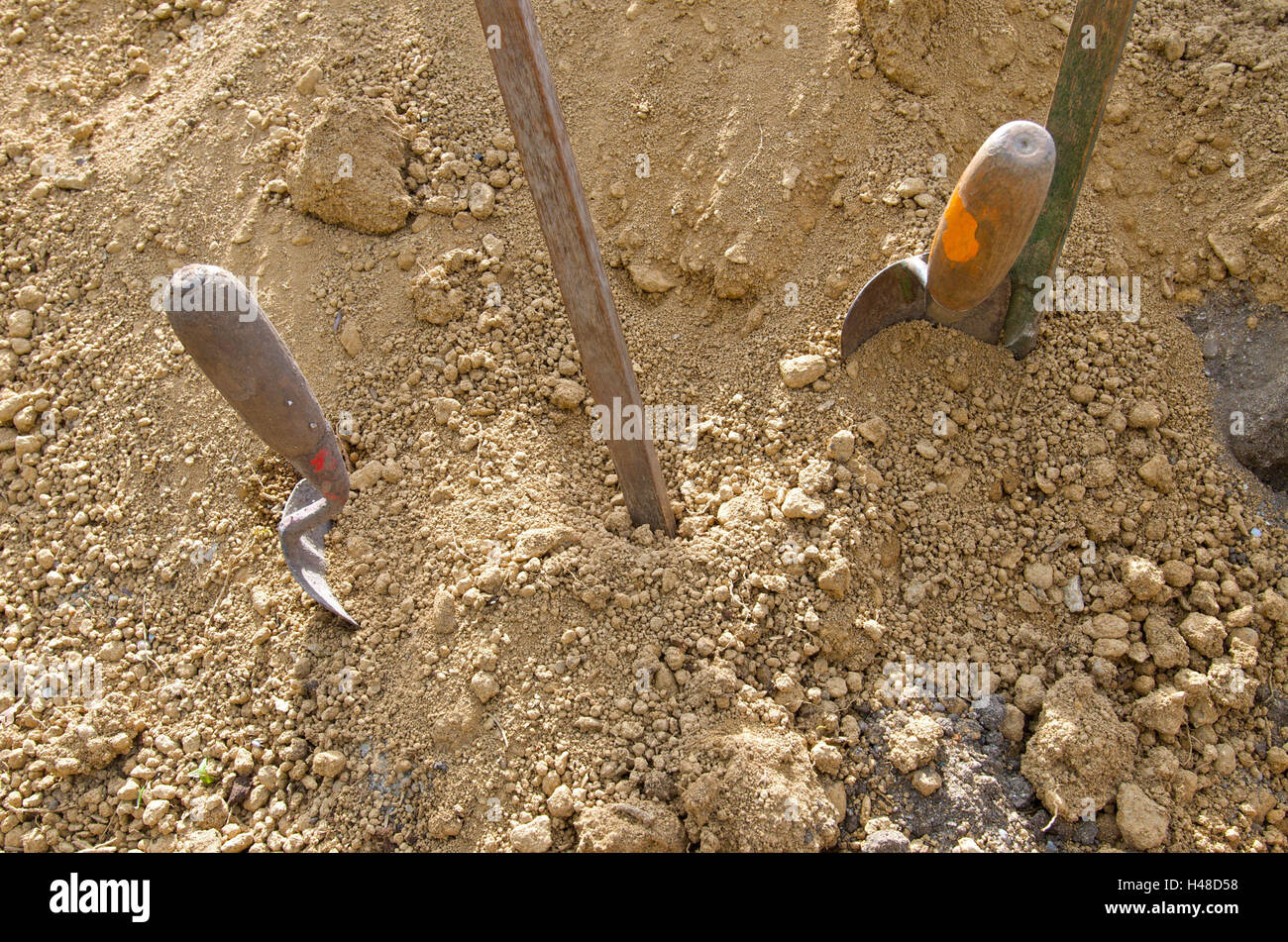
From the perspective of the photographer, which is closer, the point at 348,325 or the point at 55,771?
the point at 55,771

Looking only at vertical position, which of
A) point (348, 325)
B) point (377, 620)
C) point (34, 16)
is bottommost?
point (377, 620)

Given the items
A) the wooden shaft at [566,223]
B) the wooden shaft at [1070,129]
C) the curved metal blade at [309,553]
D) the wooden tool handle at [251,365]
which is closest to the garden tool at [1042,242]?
the wooden shaft at [1070,129]

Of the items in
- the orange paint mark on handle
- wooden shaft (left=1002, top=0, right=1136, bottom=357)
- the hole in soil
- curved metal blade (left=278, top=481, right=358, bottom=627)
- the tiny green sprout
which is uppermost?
wooden shaft (left=1002, top=0, right=1136, bottom=357)

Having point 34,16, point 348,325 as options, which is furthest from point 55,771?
point 34,16

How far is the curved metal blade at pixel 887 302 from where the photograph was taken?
2678mm

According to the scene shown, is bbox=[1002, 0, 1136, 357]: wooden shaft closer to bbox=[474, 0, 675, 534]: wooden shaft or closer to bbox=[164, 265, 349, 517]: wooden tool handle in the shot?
bbox=[474, 0, 675, 534]: wooden shaft

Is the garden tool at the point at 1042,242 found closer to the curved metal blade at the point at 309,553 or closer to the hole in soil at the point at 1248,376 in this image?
the hole in soil at the point at 1248,376

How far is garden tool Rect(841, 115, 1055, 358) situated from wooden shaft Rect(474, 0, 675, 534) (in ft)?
2.94

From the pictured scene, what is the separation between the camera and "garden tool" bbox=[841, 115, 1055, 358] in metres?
2.03

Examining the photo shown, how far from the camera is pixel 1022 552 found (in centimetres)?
262

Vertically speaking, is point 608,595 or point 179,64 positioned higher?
point 179,64

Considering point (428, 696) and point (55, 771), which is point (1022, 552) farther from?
point (55, 771)

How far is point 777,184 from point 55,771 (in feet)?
10.2

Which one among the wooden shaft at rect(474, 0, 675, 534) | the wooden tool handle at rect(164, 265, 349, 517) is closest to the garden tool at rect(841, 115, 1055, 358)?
the wooden shaft at rect(474, 0, 675, 534)
